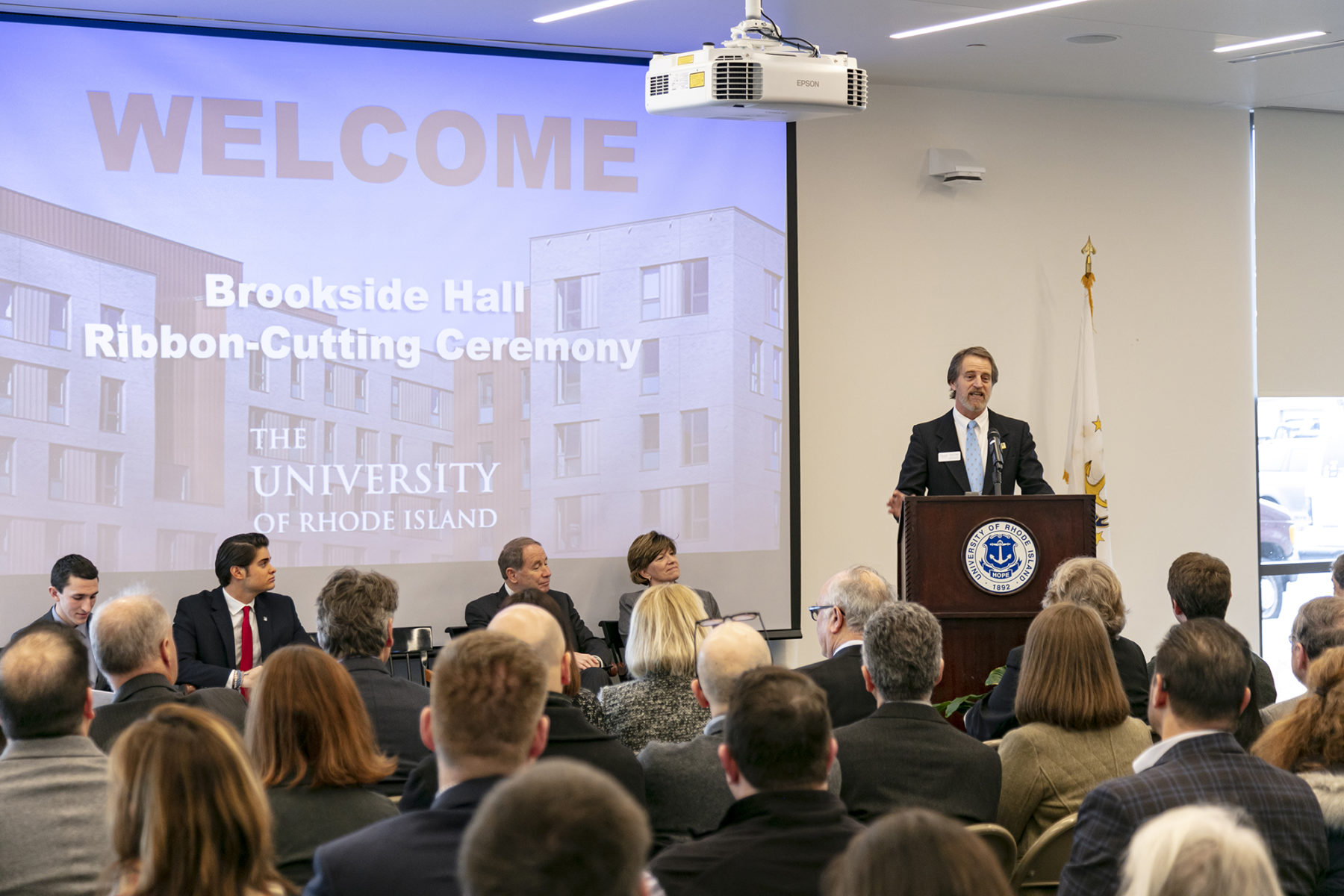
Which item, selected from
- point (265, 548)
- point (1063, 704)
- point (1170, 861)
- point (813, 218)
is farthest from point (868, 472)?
point (1170, 861)

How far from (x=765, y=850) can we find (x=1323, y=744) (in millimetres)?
1198

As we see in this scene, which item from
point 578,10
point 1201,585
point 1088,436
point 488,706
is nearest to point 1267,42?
point 1088,436

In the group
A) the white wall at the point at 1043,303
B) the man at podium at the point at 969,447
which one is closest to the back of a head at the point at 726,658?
the man at podium at the point at 969,447

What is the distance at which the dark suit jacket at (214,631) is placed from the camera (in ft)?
16.8

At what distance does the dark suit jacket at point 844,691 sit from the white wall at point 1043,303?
362 centimetres

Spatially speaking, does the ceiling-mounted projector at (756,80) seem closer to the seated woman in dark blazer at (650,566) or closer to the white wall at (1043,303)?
the seated woman in dark blazer at (650,566)

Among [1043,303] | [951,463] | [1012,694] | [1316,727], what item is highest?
[1043,303]

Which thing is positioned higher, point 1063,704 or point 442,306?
point 442,306

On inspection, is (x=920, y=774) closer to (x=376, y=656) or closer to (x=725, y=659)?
(x=725, y=659)

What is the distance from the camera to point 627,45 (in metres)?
6.58

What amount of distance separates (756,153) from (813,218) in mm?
623

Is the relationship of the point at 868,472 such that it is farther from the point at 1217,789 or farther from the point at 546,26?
the point at 1217,789

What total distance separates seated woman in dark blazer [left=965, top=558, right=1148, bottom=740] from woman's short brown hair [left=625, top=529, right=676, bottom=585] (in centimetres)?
257

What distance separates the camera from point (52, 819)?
2207 mm
